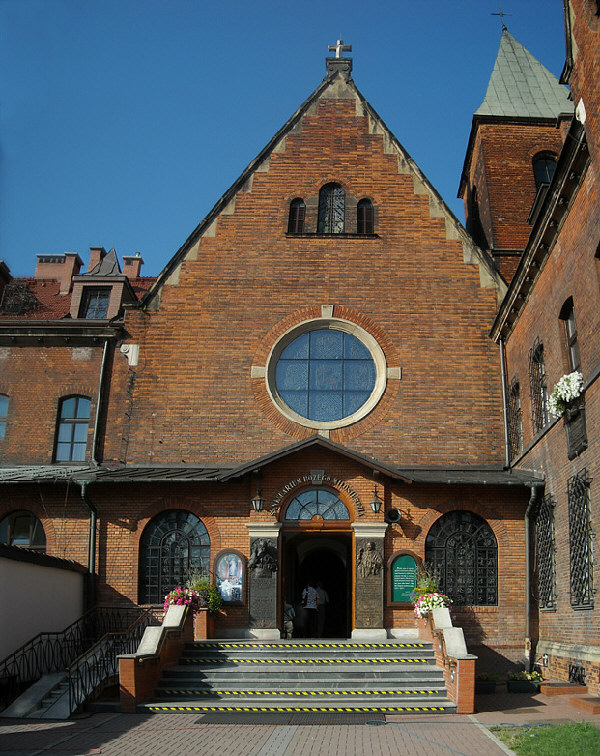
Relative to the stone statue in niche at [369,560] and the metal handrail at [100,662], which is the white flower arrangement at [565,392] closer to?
the stone statue in niche at [369,560]

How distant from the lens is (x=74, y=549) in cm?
1916

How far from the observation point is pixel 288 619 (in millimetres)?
19141

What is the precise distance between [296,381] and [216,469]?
3.17 metres

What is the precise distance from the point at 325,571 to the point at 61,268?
13.6m

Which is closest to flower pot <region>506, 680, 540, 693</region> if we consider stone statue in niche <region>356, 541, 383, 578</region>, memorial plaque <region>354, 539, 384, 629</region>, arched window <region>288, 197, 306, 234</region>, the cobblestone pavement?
the cobblestone pavement

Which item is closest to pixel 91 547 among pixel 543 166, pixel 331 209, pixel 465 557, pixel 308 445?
pixel 308 445

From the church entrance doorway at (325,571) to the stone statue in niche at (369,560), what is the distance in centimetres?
247

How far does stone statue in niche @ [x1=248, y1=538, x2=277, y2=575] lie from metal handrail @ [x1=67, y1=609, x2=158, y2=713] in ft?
8.33

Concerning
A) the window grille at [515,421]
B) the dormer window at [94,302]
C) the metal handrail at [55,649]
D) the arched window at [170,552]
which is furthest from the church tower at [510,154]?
the metal handrail at [55,649]

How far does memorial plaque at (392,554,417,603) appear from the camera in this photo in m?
18.3

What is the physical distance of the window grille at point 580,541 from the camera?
14.0 m

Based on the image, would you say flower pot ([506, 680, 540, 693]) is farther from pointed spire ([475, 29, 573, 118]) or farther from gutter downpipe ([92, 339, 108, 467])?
pointed spire ([475, 29, 573, 118])

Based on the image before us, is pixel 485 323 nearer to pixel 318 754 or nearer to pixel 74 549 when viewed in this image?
pixel 74 549

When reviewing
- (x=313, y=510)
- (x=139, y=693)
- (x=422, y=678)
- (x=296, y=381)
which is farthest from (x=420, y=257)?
(x=139, y=693)
